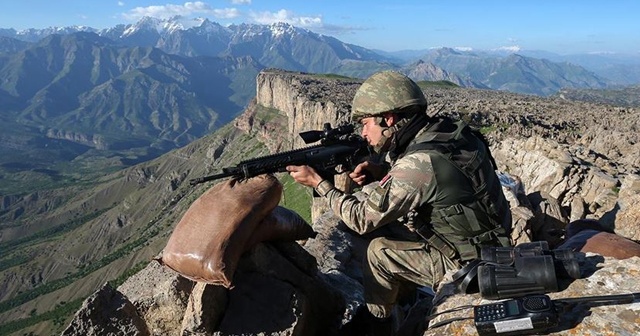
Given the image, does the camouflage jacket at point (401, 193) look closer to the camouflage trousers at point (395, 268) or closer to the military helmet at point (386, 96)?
the camouflage trousers at point (395, 268)

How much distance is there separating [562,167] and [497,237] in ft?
51.1

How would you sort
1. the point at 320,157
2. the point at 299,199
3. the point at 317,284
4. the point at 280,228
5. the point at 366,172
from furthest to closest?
the point at 299,199
the point at 366,172
the point at 280,228
the point at 317,284
the point at 320,157

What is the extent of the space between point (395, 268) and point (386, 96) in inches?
101

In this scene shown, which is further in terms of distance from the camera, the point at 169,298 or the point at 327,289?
the point at 327,289

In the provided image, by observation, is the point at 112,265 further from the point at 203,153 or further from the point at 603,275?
the point at 603,275

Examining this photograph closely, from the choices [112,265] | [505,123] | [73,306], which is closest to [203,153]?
[112,265]

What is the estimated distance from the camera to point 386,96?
22.4 feet

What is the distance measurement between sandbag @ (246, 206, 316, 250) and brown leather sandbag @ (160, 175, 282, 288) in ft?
0.72

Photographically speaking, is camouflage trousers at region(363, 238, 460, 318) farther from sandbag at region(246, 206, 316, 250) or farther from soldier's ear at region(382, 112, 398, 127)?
soldier's ear at region(382, 112, 398, 127)

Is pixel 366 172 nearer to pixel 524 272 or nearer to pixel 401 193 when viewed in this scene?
pixel 401 193

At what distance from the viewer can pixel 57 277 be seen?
16062cm

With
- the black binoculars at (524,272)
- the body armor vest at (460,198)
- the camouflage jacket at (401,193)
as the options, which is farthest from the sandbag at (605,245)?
the camouflage jacket at (401,193)

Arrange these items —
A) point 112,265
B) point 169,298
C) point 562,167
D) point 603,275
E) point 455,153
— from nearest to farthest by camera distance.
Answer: point 603,275
point 455,153
point 169,298
point 562,167
point 112,265

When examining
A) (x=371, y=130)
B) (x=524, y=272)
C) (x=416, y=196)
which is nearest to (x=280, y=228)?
(x=371, y=130)
